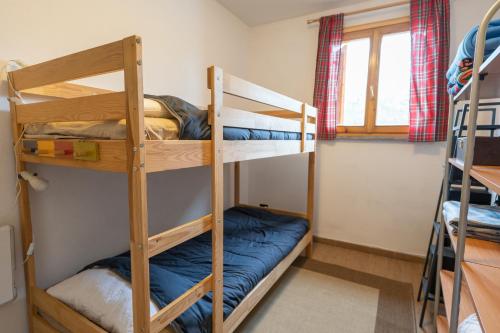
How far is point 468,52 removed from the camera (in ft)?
3.72

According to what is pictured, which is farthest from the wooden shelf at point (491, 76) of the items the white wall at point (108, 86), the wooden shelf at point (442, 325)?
the white wall at point (108, 86)

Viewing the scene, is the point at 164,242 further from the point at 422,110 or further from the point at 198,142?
the point at 422,110

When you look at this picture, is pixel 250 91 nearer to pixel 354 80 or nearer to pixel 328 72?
pixel 328 72

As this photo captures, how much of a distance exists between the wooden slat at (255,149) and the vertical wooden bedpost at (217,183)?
79 mm

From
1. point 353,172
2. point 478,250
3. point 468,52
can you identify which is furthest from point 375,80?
point 478,250

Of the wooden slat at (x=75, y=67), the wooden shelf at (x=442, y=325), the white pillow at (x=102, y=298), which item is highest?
the wooden slat at (x=75, y=67)

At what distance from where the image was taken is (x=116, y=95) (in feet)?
A: 2.82

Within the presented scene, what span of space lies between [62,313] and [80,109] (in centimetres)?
95

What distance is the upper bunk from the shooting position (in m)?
0.84

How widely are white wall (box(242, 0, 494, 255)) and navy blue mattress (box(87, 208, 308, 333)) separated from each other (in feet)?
1.77

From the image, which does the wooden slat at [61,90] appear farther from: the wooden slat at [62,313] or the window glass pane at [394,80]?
the window glass pane at [394,80]

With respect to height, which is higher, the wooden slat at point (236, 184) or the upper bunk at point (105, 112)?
the upper bunk at point (105, 112)

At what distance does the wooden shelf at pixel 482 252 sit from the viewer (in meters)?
0.93

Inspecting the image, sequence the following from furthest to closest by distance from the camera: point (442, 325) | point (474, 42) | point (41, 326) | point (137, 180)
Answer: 1. point (442, 325)
2. point (41, 326)
3. point (474, 42)
4. point (137, 180)
